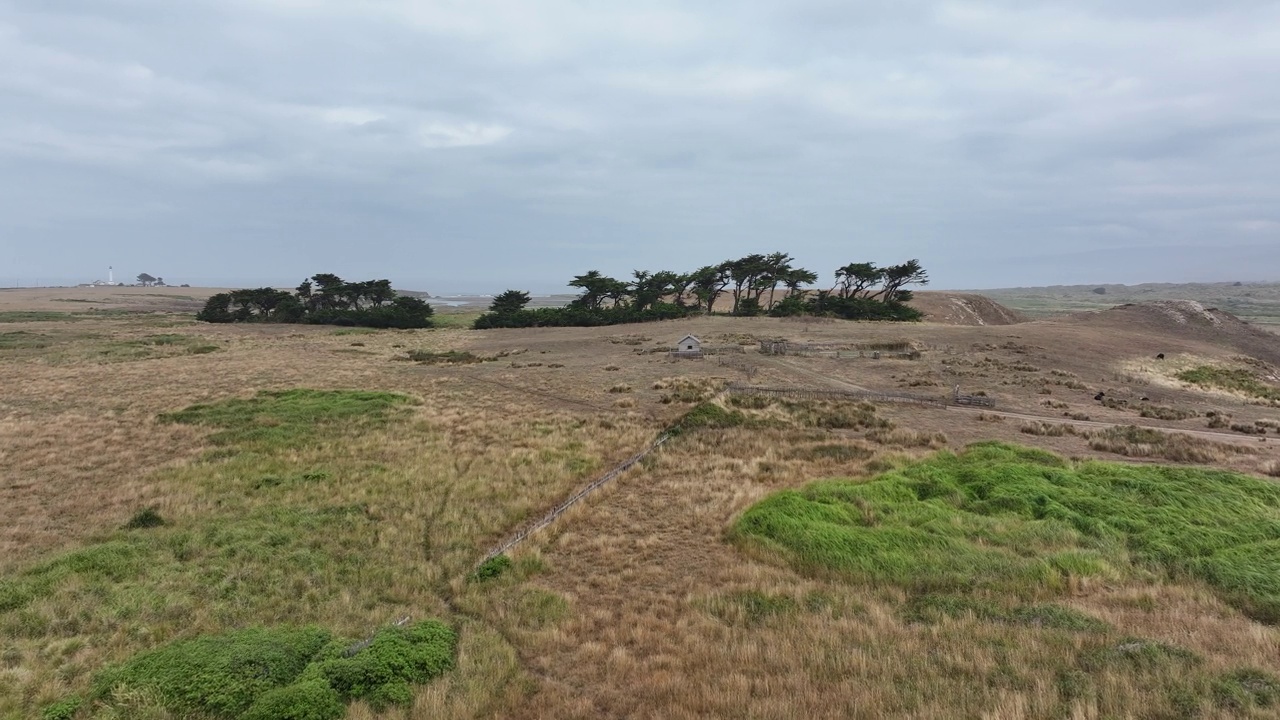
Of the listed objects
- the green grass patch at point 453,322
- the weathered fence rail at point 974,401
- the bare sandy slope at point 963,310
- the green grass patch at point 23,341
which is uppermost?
the bare sandy slope at point 963,310

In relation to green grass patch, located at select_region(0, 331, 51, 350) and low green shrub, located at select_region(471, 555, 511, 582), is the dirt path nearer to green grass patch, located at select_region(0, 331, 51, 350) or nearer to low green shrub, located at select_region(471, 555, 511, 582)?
low green shrub, located at select_region(471, 555, 511, 582)

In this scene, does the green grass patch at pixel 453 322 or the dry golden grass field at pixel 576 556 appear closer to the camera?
the dry golden grass field at pixel 576 556

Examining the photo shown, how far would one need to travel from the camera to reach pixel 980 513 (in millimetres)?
12562

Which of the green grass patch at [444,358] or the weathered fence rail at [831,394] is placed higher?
the green grass patch at [444,358]

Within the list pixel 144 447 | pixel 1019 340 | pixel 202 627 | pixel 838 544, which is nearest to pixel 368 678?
pixel 202 627

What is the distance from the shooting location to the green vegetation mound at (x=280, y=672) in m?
6.64

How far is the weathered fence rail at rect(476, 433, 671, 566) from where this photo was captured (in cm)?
1176

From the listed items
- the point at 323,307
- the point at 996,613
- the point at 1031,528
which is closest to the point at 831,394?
the point at 1031,528

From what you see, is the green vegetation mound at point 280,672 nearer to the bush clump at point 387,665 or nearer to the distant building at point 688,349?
the bush clump at point 387,665

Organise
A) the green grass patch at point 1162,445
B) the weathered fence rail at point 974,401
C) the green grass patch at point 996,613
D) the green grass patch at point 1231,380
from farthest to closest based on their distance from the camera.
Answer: the green grass patch at point 1231,380 < the weathered fence rail at point 974,401 < the green grass patch at point 1162,445 < the green grass patch at point 996,613

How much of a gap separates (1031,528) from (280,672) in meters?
13.5

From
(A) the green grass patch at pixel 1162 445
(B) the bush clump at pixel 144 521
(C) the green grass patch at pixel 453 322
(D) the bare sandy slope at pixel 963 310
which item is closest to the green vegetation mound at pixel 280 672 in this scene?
(B) the bush clump at pixel 144 521

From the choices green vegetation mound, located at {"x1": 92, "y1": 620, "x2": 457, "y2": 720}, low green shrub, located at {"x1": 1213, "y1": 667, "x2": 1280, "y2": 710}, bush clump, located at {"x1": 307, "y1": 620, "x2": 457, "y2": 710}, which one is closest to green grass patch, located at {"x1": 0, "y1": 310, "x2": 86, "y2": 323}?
green vegetation mound, located at {"x1": 92, "y1": 620, "x2": 457, "y2": 720}

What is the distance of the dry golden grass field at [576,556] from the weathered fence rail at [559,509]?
17.0 inches
